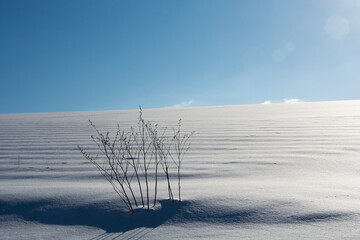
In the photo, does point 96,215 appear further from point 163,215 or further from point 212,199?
point 212,199

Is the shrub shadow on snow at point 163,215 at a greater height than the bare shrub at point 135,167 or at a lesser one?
lesser

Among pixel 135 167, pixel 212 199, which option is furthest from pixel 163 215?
pixel 135 167

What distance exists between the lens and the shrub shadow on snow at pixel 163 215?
1.46 meters

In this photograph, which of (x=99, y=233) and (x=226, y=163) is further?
(x=226, y=163)

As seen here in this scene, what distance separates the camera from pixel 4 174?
260cm

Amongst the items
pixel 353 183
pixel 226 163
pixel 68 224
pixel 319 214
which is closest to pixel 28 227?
pixel 68 224

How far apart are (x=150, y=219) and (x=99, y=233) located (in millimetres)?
248

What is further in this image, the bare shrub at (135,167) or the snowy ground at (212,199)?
the bare shrub at (135,167)

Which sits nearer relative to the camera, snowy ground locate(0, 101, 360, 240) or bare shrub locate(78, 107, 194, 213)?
snowy ground locate(0, 101, 360, 240)

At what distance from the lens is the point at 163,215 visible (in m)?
1.58

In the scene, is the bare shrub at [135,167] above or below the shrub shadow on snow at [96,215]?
above

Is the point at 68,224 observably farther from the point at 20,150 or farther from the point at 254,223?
the point at 20,150

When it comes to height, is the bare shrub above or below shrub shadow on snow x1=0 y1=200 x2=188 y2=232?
above

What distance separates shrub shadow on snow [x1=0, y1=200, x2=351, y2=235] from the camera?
146 centimetres
